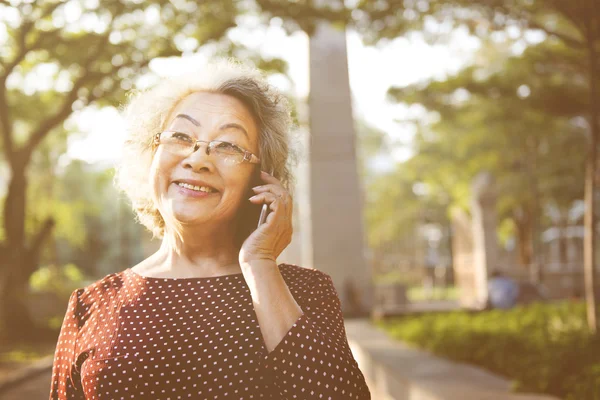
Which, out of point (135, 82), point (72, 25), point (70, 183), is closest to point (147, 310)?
point (72, 25)

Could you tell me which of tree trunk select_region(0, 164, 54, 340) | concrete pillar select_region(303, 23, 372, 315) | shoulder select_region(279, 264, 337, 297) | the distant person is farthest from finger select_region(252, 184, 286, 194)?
concrete pillar select_region(303, 23, 372, 315)

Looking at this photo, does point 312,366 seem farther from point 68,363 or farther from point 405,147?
point 405,147

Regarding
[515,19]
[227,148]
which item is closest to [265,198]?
[227,148]

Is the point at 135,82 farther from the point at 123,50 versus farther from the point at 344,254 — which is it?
the point at 344,254

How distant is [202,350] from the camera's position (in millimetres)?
1480

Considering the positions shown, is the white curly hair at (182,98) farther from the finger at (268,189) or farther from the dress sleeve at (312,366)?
the dress sleeve at (312,366)

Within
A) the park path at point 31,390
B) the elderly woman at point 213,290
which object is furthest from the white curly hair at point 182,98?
the park path at point 31,390

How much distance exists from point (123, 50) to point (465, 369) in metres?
7.57

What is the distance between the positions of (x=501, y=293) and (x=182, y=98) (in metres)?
14.3

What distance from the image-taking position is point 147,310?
1562 millimetres

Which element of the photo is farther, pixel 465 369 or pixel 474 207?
pixel 474 207

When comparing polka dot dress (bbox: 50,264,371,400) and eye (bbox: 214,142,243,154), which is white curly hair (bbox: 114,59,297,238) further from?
polka dot dress (bbox: 50,264,371,400)

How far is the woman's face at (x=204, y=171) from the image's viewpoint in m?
→ 1.57

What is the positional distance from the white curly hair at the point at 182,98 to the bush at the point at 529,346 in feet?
15.6
